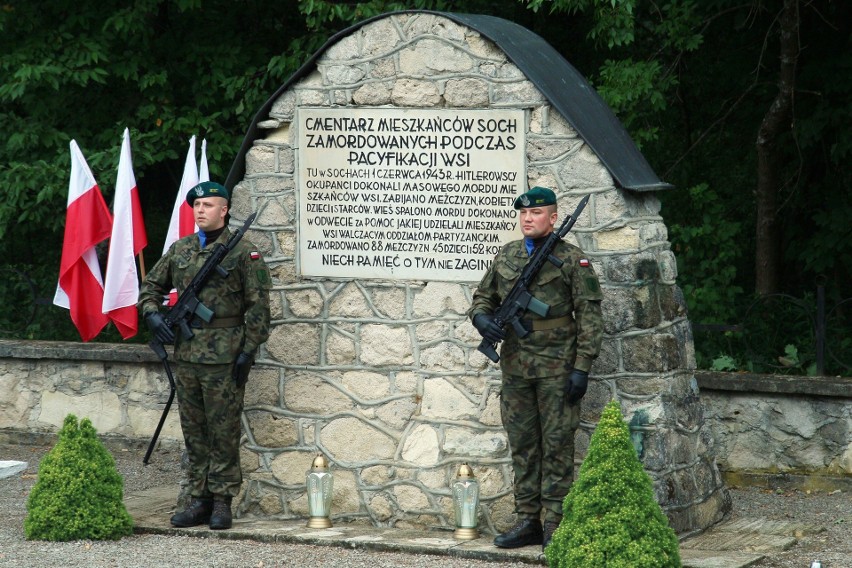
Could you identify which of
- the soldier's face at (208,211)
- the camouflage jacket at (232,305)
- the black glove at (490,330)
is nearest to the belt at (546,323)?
the black glove at (490,330)

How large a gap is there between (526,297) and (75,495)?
2.68 meters

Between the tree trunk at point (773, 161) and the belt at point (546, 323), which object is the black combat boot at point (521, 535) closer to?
the belt at point (546, 323)

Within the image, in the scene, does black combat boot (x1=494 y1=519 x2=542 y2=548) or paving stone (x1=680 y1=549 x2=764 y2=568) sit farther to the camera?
black combat boot (x1=494 y1=519 x2=542 y2=548)

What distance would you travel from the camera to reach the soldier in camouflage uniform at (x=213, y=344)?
296 inches

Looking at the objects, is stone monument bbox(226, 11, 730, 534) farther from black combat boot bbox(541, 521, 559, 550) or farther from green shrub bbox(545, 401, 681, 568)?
green shrub bbox(545, 401, 681, 568)

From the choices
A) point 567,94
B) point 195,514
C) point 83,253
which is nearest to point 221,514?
point 195,514

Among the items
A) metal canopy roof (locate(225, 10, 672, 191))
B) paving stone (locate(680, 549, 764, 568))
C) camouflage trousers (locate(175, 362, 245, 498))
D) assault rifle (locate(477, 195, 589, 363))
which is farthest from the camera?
camouflage trousers (locate(175, 362, 245, 498))

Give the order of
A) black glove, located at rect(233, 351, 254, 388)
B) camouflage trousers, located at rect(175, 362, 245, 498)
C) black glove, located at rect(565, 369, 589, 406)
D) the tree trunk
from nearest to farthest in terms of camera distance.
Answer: black glove, located at rect(565, 369, 589, 406)
black glove, located at rect(233, 351, 254, 388)
camouflage trousers, located at rect(175, 362, 245, 498)
the tree trunk

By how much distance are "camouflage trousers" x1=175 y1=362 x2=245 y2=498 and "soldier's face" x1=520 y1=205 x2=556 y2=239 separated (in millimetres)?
1842

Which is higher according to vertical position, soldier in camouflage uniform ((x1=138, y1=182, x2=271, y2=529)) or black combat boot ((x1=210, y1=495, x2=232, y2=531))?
soldier in camouflage uniform ((x1=138, y1=182, x2=271, y2=529))

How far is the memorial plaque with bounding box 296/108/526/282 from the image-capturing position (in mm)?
7496

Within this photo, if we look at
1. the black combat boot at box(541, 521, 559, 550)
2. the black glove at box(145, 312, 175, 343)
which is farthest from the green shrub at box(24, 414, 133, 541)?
the black combat boot at box(541, 521, 559, 550)

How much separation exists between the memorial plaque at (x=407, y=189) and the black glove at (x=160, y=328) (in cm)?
89

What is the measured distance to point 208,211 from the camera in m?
7.64
